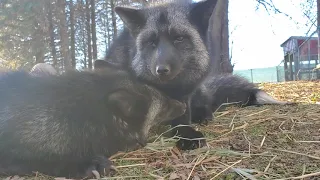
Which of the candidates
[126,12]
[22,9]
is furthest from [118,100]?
[22,9]

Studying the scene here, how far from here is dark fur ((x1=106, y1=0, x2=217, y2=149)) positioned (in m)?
3.74

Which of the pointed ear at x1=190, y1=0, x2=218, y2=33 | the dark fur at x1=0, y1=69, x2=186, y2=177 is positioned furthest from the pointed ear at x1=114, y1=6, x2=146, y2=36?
the dark fur at x1=0, y1=69, x2=186, y2=177

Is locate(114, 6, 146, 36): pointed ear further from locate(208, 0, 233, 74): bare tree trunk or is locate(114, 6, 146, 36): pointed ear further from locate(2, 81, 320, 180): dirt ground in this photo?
locate(208, 0, 233, 74): bare tree trunk

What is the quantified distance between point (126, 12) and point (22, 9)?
12105mm

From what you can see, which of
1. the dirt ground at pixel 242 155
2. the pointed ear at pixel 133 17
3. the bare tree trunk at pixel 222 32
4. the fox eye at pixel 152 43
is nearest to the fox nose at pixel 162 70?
the fox eye at pixel 152 43

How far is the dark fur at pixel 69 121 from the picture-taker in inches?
111

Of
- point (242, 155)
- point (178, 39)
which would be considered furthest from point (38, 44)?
point (242, 155)

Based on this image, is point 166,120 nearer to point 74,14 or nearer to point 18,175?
point 18,175

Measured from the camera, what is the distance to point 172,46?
380cm

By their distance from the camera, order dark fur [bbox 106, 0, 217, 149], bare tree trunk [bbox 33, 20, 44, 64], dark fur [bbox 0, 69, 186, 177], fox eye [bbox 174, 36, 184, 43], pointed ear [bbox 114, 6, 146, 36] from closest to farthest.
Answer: dark fur [bbox 0, 69, 186, 177] → dark fur [bbox 106, 0, 217, 149] → fox eye [bbox 174, 36, 184, 43] → pointed ear [bbox 114, 6, 146, 36] → bare tree trunk [bbox 33, 20, 44, 64]

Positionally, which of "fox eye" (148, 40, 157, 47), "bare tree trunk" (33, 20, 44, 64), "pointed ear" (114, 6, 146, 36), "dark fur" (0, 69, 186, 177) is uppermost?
"bare tree trunk" (33, 20, 44, 64)

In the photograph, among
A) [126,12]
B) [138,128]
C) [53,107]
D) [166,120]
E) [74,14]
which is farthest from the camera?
[74,14]

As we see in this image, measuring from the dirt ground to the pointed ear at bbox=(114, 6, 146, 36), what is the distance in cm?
128

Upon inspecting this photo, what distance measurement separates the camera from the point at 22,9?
14.7 meters
